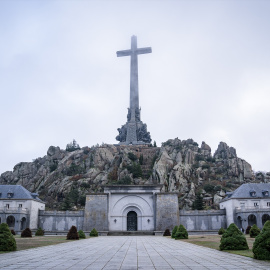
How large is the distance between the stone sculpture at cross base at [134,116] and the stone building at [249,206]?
147 ft

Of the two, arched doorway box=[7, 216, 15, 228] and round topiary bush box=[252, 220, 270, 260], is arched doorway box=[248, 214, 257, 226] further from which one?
round topiary bush box=[252, 220, 270, 260]

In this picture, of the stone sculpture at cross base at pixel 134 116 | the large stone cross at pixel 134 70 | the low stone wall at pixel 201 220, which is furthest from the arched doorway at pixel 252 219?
the large stone cross at pixel 134 70

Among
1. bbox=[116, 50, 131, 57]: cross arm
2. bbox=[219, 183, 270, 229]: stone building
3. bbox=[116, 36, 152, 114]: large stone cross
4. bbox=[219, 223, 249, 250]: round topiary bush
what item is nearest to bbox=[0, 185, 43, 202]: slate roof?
bbox=[219, 183, 270, 229]: stone building

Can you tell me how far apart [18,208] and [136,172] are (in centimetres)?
3174

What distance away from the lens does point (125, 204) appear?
40281mm

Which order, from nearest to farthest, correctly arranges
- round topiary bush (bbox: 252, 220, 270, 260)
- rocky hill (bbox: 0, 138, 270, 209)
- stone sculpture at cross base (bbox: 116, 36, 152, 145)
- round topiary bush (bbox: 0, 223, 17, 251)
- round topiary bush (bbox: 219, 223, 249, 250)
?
round topiary bush (bbox: 252, 220, 270, 260), round topiary bush (bbox: 0, 223, 17, 251), round topiary bush (bbox: 219, 223, 249, 250), rocky hill (bbox: 0, 138, 270, 209), stone sculpture at cross base (bbox: 116, 36, 152, 145)

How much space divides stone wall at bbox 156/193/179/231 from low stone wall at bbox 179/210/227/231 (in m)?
4.37

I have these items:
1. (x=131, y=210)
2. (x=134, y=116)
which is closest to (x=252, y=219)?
(x=131, y=210)

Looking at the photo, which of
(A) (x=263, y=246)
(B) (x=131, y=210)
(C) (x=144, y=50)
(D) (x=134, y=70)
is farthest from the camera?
(C) (x=144, y=50)

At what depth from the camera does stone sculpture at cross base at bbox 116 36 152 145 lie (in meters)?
85.9

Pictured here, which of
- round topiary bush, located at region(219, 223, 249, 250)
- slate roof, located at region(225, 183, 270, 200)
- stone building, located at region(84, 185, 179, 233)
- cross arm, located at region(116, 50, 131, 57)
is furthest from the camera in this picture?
cross arm, located at region(116, 50, 131, 57)

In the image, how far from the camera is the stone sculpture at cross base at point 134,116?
282 ft

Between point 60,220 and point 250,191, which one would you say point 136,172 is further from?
point 250,191

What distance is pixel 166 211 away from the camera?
3912cm
